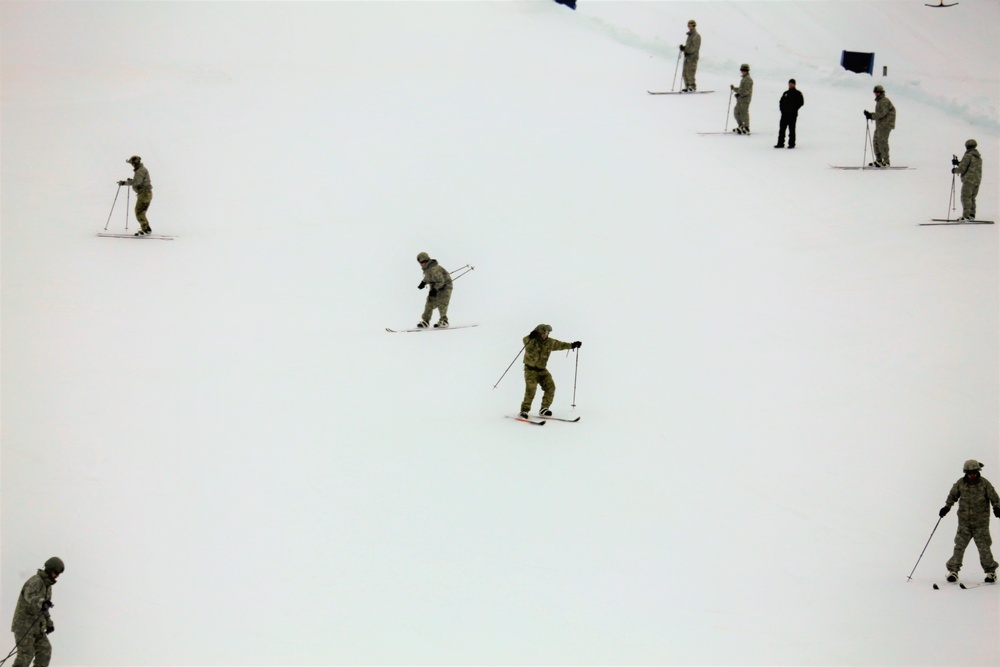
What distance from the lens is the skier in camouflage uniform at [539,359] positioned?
44.5 feet

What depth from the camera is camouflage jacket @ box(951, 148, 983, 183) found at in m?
19.1

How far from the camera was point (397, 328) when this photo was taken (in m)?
17.2

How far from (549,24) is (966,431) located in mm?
17683

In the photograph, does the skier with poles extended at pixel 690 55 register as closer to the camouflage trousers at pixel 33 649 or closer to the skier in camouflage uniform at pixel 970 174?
the skier in camouflage uniform at pixel 970 174

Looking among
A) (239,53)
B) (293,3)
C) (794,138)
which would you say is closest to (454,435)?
(794,138)

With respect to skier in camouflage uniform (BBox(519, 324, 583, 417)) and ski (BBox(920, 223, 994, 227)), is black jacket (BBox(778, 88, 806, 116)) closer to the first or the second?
ski (BBox(920, 223, 994, 227))

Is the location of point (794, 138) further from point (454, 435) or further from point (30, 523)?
point (30, 523)

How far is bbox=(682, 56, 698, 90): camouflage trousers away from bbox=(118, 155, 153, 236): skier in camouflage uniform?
36.0 ft

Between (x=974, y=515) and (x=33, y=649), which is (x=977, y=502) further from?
(x=33, y=649)

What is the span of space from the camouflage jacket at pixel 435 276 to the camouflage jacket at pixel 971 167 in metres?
7.81

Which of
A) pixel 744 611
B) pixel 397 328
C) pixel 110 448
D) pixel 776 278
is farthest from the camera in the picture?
pixel 776 278

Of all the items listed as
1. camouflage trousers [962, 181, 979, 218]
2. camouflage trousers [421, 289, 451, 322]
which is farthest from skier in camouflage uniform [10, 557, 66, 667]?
camouflage trousers [962, 181, 979, 218]

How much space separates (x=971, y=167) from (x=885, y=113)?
8.51 ft

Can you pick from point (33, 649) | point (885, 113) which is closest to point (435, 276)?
point (33, 649)
